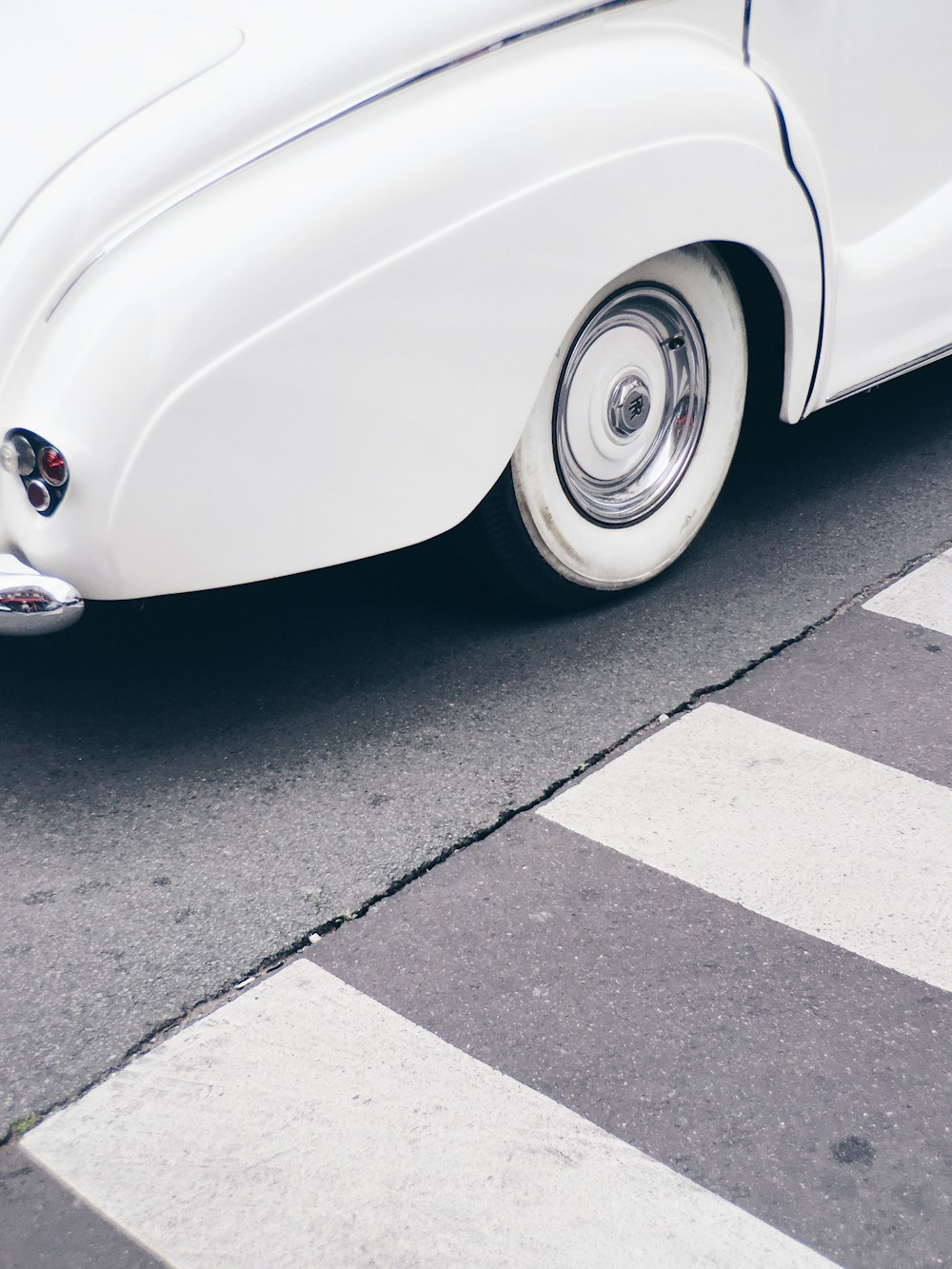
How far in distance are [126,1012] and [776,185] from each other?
221cm

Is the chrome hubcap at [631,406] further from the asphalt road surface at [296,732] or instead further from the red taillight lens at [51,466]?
the red taillight lens at [51,466]

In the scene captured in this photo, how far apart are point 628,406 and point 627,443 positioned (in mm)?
91

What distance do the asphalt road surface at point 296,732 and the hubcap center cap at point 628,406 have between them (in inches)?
17.9

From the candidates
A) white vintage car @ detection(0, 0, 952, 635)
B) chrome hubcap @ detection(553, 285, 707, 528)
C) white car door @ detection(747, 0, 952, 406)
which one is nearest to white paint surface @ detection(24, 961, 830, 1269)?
white vintage car @ detection(0, 0, 952, 635)

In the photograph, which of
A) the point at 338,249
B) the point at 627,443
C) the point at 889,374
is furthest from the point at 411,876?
the point at 889,374

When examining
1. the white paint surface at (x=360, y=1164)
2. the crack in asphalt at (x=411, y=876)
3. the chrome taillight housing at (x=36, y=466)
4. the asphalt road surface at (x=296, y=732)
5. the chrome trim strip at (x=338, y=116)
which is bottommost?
the white paint surface at (x=360, y=1164)

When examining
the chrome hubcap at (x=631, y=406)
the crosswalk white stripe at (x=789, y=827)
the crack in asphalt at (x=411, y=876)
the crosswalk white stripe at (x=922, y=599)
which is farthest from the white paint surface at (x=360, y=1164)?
the crosswalk white stripe at (x=922, y=599)

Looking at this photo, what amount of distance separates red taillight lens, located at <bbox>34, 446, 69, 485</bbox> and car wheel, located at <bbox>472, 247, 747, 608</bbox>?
37.4 inches

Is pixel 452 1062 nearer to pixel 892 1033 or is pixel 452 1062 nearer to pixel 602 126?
pixel 892 1033

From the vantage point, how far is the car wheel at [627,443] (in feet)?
9.85

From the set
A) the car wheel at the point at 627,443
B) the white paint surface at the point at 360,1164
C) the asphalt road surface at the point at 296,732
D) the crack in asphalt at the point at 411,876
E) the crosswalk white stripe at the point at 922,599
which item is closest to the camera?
the white paint surface at the point at 360,1164

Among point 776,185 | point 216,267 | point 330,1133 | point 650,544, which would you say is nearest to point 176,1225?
point 330,1133

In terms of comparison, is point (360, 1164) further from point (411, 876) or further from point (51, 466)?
point (51, 466)

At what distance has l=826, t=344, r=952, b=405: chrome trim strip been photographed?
3.50 metres
